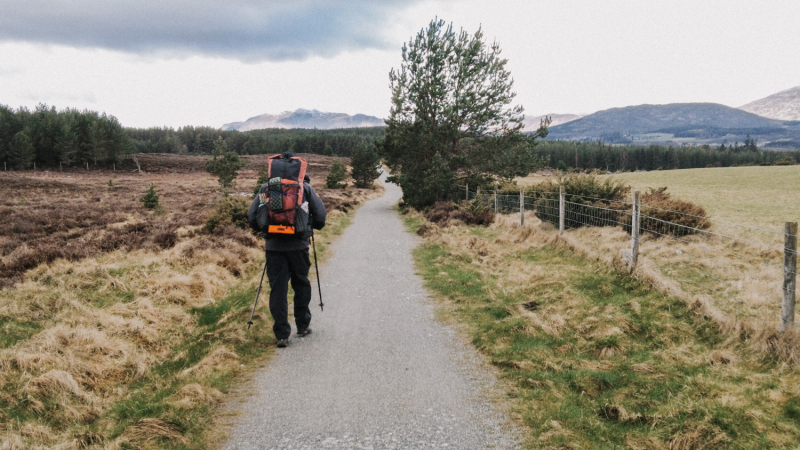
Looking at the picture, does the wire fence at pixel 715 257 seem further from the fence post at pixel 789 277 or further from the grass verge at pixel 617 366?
the grass verge at pixel 617 366

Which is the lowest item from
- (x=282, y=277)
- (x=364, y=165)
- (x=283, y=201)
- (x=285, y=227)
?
(x=282, y=277)

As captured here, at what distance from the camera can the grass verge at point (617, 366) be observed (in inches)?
140

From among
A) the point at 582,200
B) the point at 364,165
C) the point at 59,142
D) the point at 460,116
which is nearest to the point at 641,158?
the point at 364,165

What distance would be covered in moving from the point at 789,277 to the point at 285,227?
5914 millimetres

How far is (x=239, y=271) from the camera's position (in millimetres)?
9859

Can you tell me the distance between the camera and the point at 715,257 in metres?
9.26

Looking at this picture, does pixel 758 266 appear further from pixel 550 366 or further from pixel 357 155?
pixel 357 155

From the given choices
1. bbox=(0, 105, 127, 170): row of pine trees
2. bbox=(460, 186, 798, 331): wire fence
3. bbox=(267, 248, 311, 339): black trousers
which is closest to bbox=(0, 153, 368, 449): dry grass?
bbox=(267, 248, 311, 339): black trousers

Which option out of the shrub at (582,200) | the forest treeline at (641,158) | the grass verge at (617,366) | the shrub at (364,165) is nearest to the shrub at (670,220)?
the shrub at (582,200)

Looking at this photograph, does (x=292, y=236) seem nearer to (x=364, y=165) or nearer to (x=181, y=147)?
(x=364, y=165)

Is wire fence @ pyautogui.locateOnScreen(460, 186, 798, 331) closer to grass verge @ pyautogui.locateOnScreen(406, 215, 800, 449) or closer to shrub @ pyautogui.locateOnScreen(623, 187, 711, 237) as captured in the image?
shrub @ pyautogui.locateOnScreen(623, 187, 711, 237)

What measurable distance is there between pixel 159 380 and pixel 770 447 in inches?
213

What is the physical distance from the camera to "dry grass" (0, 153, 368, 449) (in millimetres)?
3752

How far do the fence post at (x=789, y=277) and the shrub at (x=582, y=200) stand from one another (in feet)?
24.9
